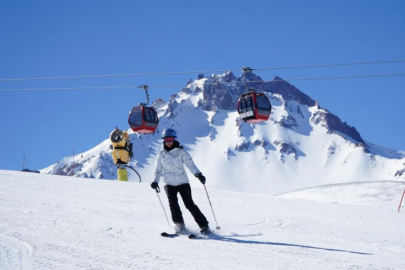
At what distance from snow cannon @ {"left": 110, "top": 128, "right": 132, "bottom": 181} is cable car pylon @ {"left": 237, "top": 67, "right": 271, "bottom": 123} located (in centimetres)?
511

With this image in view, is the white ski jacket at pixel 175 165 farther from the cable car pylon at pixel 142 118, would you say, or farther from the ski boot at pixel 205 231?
the cable car pylon at pixel 142 118

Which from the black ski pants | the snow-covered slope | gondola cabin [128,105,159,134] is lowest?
the black ski pants

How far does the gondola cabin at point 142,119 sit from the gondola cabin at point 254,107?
392cm

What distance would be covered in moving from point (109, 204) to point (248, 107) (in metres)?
9.05

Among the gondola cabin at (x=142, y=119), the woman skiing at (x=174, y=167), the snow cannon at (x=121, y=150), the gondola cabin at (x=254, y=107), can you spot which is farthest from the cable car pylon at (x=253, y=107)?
the woman skiing at (x=174, y=167)

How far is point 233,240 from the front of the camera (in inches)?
308

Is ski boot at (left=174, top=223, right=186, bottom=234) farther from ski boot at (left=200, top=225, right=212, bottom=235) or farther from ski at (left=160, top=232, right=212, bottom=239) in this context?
ski boot at (left=200, top=225, right=212, bottom=235)

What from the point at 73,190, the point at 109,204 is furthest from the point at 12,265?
the point at 73,190

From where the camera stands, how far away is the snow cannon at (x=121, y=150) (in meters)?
21.5

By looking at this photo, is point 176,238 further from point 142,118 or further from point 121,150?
point 121,150

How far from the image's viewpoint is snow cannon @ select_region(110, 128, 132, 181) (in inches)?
846

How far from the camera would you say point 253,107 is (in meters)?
18.5

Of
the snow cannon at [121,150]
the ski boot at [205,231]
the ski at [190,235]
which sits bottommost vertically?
the ski at [190,235]

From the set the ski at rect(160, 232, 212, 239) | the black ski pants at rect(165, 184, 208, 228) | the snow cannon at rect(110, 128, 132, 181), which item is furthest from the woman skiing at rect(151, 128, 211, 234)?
the snow cannon at rect(110, 128, 132, 181)
